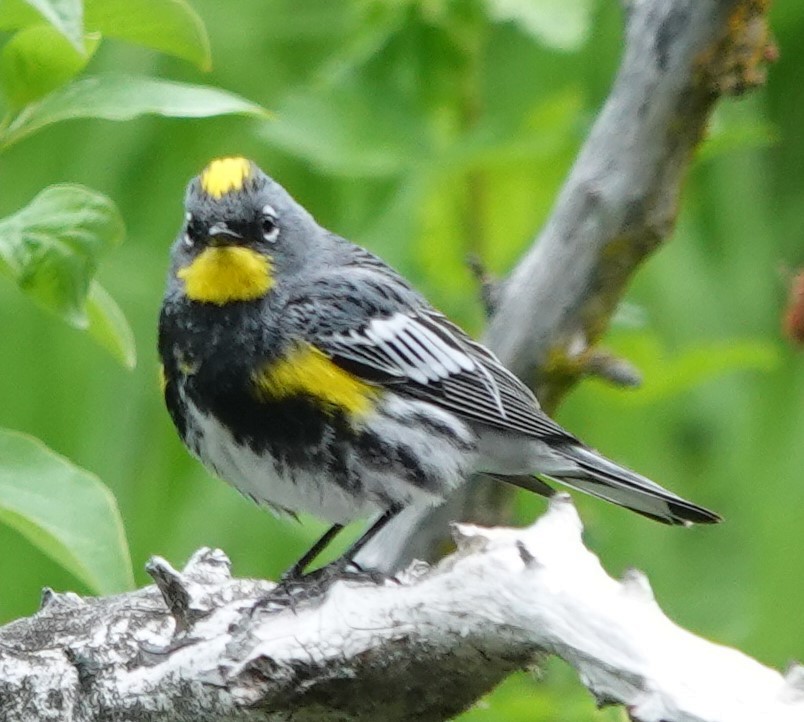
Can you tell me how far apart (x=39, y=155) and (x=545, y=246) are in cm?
121

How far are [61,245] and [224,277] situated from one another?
1.04 meters

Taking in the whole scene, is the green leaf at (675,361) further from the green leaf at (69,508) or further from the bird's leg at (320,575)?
the green leaf at (69,508)

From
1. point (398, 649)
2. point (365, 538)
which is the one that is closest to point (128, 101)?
point (398, 649)

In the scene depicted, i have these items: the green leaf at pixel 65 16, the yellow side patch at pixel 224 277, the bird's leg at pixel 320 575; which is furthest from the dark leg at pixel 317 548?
the green leaf at pixel 65 16

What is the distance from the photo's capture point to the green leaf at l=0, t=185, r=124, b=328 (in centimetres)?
153

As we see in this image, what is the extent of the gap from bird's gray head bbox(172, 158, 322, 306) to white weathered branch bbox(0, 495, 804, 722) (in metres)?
0.58

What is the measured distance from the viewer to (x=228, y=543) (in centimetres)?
316

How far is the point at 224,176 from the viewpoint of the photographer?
2.60m

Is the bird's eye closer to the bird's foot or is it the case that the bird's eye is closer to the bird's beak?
the bird's beak

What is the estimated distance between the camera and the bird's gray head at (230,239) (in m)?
2.56

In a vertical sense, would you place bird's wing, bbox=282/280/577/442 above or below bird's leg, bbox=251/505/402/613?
above

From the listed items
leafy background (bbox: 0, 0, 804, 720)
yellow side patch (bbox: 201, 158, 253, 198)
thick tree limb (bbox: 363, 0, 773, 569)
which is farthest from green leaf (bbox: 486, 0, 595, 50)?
yellow side patch (bbox: 201, 158, 253, 198)

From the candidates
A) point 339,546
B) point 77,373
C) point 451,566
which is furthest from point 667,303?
point 451,566

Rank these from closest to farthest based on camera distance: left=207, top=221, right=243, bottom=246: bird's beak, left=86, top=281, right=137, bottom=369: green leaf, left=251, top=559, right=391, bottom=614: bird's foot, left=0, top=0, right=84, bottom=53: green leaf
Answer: left=0, top=0, right=84, bottom=53: green leaf → left=86, top=281, right=137, bottom=369: green leaf → left=251, top=559, right=391, bottom=614: bird's foot → left=207, top=221, right=243, bottom=246: bird's beak
